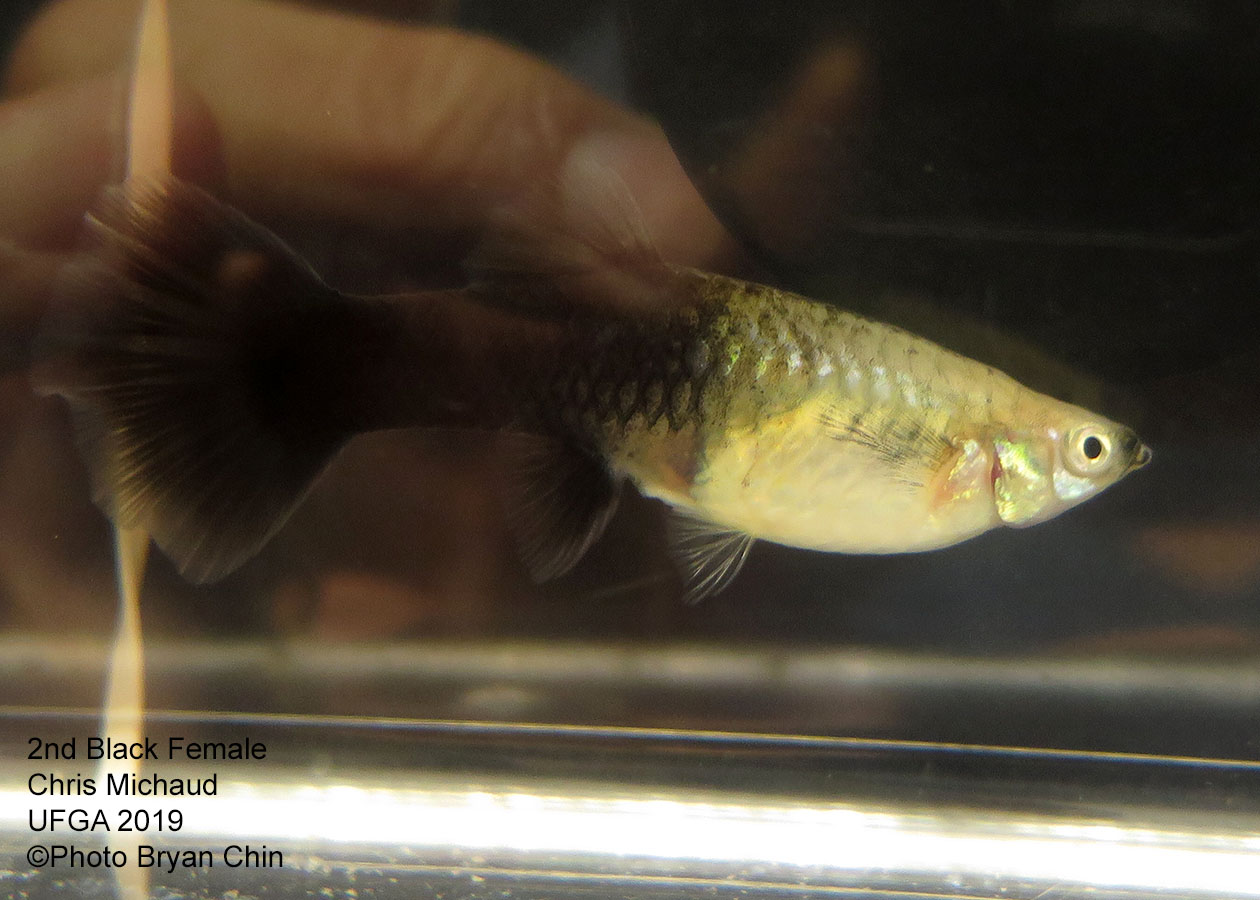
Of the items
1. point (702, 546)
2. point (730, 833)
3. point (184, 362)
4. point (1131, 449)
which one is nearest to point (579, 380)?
point (702, 546)

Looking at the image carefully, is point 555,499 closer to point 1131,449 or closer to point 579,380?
point 579,380

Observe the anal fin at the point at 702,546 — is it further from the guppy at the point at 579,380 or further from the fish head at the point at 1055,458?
the fish head at the point at 1055,458

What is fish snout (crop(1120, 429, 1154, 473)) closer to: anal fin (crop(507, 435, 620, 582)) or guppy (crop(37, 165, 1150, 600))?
guppy (crop(37, 165, 1150, 600))

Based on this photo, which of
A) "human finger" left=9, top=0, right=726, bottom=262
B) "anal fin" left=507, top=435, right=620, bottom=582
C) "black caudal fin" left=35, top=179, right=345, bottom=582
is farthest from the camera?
"human finger" left=9, top=0, right=726, bottom=262

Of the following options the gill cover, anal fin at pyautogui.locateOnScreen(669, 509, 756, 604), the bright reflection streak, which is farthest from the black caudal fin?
the gill cover

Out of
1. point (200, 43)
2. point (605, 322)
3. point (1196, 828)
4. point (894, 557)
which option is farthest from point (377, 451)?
point (1196, 828)

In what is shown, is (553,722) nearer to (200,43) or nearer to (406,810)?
(406,810)

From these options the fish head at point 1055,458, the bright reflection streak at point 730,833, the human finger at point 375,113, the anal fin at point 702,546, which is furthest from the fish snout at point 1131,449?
the bright reflection streak at point 730,833

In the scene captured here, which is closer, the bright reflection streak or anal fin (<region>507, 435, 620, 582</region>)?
anal fin (<region>507, 435, 620, 582</region>)
